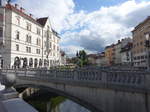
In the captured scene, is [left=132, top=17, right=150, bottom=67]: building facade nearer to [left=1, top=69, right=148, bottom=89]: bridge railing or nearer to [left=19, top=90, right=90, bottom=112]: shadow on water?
[left=19, top=90, right=90, bottom=112]: shadow on water

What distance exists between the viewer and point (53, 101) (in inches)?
990

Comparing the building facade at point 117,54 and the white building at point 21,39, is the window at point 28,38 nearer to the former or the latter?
the white building at point 21,39

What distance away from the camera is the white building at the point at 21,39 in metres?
39.5

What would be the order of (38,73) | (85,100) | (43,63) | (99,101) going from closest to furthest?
1. (99,101)
2. (85,100)
3. (38,73)
4. (43,63)

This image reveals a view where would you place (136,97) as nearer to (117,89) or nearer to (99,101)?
Answer: (117,89)

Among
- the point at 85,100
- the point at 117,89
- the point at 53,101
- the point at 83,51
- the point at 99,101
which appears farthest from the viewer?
the point at 83,51

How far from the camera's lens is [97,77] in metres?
12.1

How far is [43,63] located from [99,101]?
45.0 m

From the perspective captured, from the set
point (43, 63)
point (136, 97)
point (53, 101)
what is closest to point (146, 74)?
point (136, 97)

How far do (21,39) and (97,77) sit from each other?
35.0 metres

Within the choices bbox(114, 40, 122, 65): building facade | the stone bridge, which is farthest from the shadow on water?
bbox(114, 40, 122, 65): building facade

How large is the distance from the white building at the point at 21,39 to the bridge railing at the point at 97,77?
24206 mm

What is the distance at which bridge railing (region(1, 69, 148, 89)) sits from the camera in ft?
32.5

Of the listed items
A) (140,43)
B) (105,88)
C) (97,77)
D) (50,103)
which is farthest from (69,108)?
(140,43)
